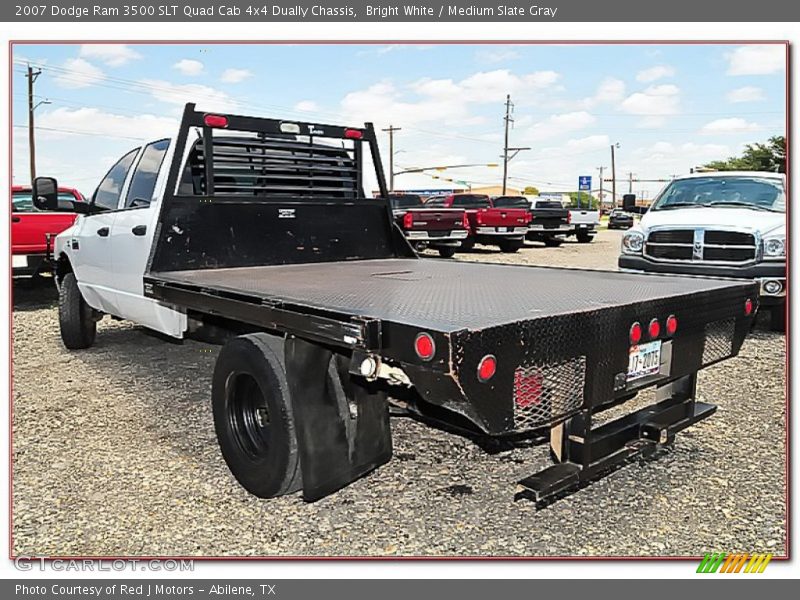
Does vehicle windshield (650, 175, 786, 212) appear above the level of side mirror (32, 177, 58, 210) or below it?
above

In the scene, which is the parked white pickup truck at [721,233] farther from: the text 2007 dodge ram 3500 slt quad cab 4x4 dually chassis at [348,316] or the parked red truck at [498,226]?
the parked red truck at [498,226]

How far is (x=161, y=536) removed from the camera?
3471 millimetres

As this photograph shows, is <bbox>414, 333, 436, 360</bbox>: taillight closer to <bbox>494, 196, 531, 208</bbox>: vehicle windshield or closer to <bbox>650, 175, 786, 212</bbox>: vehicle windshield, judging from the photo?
<bbox>650, 175, 786, 212</bbox>: vehicle windshield

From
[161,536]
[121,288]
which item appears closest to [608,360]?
[161,536]

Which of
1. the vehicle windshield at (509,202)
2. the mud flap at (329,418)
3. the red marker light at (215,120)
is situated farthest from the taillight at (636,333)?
the vehicle windshield at (509,202)

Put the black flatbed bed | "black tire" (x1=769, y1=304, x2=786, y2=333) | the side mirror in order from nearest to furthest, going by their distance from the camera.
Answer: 1. the black flatbed bed
2. the side mirror
3. "black tire" (x1=769, y1=304, x2=786, y2=333)

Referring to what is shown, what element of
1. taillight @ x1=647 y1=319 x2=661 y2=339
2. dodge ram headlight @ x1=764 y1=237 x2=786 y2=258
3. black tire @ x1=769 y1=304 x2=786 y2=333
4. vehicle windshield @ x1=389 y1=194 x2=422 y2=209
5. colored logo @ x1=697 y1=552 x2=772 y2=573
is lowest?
colored logo @ x1=697 y1=552 x2=772 y2=573

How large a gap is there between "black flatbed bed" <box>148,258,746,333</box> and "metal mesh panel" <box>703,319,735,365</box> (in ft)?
0.70

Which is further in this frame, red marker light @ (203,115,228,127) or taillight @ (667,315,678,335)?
red marker light @ (203,115,228,127)

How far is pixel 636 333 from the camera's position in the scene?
323 centimetres

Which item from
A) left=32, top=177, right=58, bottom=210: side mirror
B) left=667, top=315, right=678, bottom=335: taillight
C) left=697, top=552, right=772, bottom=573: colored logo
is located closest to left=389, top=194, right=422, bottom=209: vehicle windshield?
left=32, top=177, right=58, bottom=210: side mirror

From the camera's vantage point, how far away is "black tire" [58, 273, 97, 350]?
735 cm

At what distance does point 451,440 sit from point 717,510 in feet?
5.46

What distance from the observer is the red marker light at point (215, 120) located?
526cm
